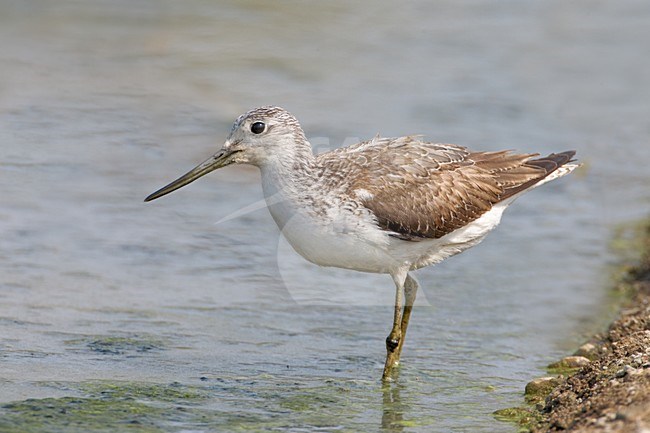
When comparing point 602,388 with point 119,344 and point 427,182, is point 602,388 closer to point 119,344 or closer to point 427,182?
point 427,182

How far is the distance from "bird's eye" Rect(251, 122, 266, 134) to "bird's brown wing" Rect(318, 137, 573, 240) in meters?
0.62

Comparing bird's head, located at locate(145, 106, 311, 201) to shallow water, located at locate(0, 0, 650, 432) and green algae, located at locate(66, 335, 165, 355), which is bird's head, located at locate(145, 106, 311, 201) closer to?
green algae, located at locate(66, 335, 165, 355)

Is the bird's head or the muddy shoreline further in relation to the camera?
the bird's head

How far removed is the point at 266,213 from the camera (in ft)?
42.2

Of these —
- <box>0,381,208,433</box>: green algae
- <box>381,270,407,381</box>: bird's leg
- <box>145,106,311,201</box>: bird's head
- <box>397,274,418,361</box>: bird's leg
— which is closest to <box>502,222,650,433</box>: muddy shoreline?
<box>381,270,407,381</box>: bird's leg

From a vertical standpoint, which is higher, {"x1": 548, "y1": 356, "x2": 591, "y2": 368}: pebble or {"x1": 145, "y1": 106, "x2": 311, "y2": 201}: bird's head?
{"x1": 145, "y1": 106, "x2": 311, "y2": 201}: bird's head

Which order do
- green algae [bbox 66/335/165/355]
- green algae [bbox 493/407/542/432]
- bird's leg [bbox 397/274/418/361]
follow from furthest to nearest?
bird's leg [bbox 397/274/418/361]
green algae [bbox 66/335/165/355]
green algae [bbox 493/407/542/432]

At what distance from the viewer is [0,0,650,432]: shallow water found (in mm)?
8484

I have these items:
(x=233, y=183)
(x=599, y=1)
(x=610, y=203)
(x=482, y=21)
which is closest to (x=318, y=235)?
(x=233, y=183)

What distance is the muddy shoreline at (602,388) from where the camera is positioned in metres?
6.14

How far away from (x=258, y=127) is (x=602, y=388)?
10.7 ft

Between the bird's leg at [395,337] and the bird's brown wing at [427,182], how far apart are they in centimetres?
41

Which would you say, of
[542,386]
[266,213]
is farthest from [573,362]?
[266,213]

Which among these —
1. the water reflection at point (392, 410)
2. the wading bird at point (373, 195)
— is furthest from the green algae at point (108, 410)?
the wading bird at point (373, 195)
